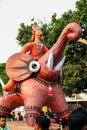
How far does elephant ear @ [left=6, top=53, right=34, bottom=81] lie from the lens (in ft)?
28.7

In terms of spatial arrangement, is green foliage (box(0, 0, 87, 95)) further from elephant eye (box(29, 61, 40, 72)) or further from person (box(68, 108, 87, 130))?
person (box(68, 108, 87, 130))

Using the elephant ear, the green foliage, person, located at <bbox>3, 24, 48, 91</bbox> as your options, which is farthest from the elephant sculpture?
the green foliage

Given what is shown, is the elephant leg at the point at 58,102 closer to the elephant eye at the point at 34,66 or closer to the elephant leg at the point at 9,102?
the elephant eye at the point at 34,66

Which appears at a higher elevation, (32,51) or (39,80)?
(32,51)

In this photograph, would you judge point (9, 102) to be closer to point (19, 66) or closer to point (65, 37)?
point (19, 66)

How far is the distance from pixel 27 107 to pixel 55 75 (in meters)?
1.02

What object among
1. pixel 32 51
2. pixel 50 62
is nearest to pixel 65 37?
pixel 50 62

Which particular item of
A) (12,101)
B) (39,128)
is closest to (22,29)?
(12,101)

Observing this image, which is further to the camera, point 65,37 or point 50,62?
point 65,37

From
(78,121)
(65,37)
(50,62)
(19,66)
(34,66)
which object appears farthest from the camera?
(19,66)

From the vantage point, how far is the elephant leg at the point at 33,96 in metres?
8.16

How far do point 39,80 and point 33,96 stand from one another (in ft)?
1.40

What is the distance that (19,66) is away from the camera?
893 cm

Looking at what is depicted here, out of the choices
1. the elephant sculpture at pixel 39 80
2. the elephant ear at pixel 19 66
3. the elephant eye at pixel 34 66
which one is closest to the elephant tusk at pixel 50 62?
the elephant sculpture at pixel 39 80
